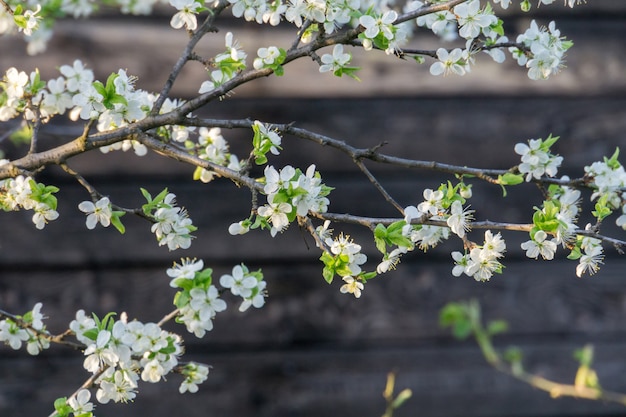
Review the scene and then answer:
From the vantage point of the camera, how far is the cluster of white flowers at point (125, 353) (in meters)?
0.75

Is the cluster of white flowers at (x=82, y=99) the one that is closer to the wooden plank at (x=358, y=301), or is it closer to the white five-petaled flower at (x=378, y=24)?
the white five-petaled flower at (x=378, y=24)

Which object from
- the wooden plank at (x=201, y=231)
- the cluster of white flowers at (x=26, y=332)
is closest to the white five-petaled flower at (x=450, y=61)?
the cluster of white flowers at (x=26, y=332)

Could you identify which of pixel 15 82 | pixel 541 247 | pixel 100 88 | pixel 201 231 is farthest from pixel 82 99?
pixel 201 231

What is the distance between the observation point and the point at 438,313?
1.80 metres

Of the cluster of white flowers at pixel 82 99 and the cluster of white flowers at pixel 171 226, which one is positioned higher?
the cluster of white flowers at pixel 82 99

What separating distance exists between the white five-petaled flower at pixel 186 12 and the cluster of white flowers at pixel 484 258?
1.35 feet

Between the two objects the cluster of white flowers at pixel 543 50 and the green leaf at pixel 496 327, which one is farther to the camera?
the green leaf at pixel 496 327

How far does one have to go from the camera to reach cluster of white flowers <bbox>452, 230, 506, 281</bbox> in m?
0.76

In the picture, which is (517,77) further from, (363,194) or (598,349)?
(598,349)

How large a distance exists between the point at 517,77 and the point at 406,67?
283mm

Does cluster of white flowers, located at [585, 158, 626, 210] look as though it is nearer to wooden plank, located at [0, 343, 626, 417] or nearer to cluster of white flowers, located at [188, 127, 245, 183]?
cluster of white flowers, located at [188, 127, 245, 183]

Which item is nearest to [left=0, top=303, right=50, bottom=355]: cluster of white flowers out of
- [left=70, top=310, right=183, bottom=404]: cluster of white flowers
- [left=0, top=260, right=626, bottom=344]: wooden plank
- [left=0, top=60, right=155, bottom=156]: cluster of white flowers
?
[left=70, top=310, right=183, bottom=404]: cluster of white flowers

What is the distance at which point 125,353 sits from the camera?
2.48ft

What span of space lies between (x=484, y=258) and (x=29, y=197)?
511 millimetres
